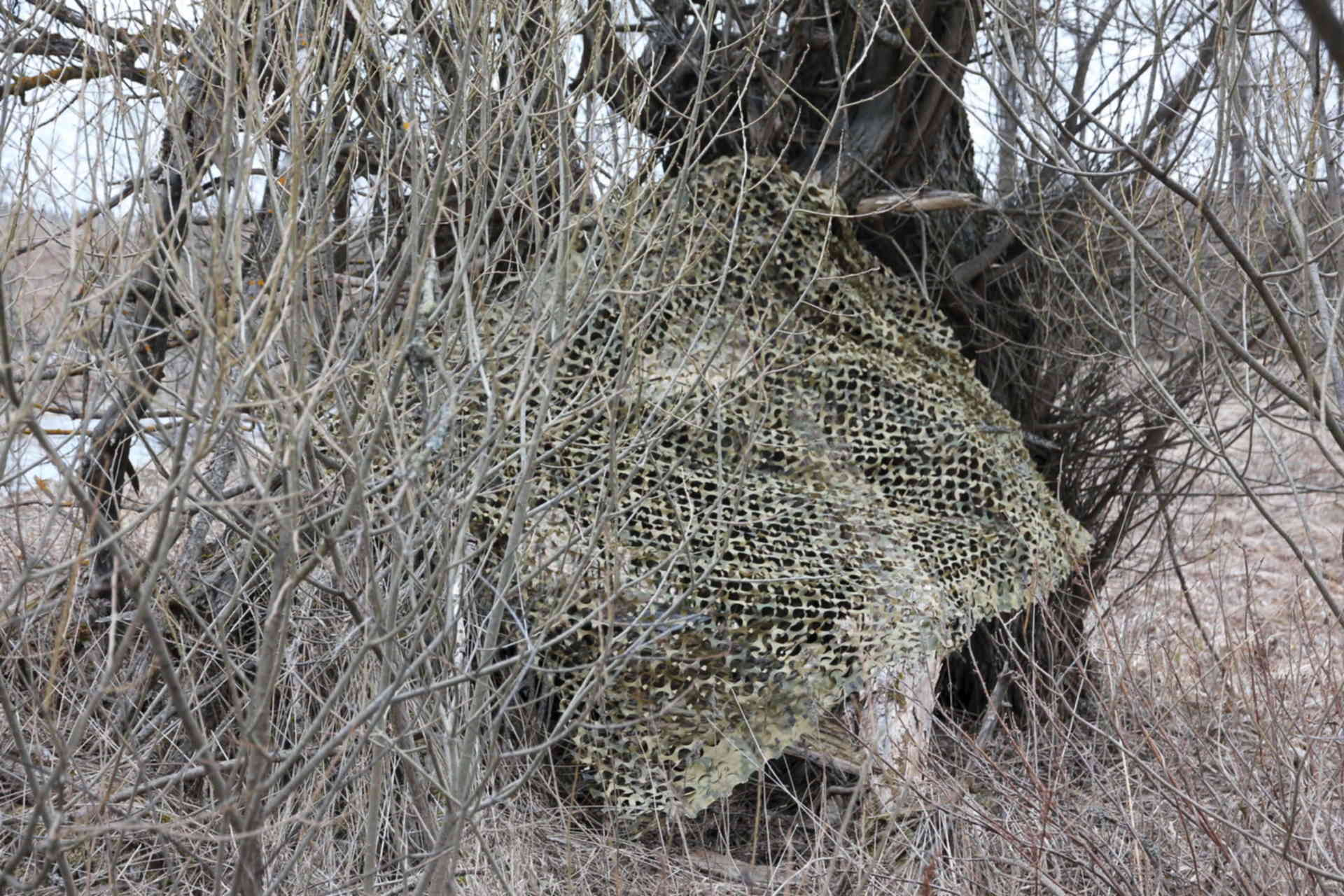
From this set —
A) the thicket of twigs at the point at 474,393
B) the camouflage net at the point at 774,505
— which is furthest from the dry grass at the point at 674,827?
the camouflage net at the point at 774,505

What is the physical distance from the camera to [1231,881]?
3.08 meters

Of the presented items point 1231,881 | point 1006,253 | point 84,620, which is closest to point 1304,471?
point 1006,253

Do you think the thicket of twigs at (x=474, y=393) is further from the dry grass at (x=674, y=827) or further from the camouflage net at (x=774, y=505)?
the camouflage net at (x=774, y=505)

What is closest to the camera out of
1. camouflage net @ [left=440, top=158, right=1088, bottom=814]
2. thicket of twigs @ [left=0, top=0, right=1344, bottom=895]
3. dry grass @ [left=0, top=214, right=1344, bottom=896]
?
thicket of twigs @ [left=0, top=0, right=1344, bottom=895]

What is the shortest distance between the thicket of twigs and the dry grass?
35 millimetres

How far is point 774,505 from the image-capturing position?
480cm

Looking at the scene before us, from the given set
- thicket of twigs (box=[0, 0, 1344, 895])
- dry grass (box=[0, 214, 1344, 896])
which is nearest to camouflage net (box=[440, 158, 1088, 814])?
thicket of twigs (box=[0, 0, 1344, 895])

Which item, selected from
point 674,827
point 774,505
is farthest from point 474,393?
point 674,827

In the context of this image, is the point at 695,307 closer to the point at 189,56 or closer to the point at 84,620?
the point at 189,56

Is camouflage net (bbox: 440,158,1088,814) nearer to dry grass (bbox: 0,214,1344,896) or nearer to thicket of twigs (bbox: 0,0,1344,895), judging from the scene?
thicket of twigs (bbox: 0,0,1344,895)

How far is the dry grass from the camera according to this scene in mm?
2887

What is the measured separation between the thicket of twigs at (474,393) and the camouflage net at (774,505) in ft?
0.96

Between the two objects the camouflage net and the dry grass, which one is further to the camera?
the camouflage net

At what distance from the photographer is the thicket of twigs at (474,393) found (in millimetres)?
2246
